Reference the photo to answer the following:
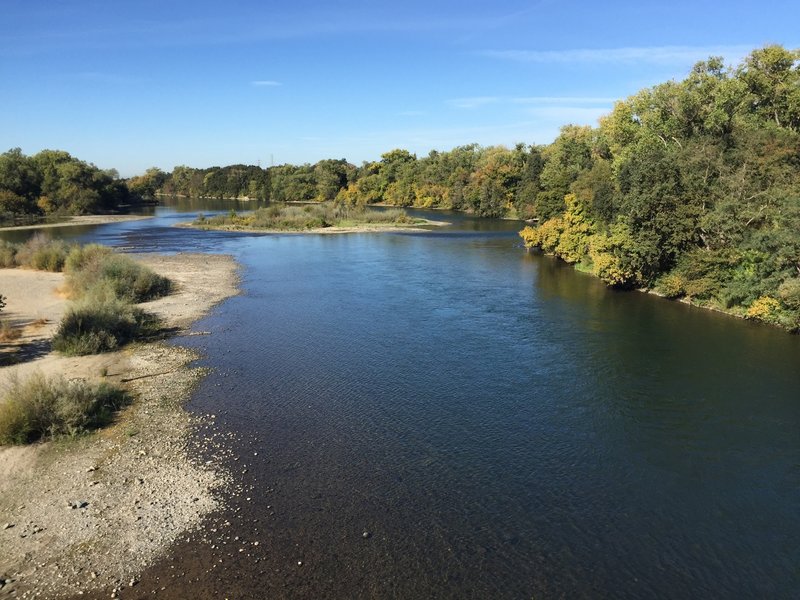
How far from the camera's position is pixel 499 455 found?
56.6 ft

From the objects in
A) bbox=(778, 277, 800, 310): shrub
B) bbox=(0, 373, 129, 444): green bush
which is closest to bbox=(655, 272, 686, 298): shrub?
bbox=(778, 277, 800, 310): shrub

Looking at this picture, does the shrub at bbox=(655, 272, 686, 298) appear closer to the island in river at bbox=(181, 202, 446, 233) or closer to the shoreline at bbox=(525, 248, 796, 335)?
the shoreline at bbox=(525, 248, 796, 335)

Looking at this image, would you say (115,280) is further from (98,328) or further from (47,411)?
(47,411)

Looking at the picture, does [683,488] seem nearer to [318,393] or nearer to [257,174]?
[318,393]

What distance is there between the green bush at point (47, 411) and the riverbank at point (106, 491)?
0.51m

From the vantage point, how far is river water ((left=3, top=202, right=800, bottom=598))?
40.7 ft

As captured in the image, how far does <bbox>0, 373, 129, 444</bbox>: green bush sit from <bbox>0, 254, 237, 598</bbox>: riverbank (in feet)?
1.69

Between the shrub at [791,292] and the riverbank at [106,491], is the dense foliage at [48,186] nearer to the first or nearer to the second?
the riverbank at [106,491]

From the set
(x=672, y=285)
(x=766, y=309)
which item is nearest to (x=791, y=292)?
(x=766, y=309)

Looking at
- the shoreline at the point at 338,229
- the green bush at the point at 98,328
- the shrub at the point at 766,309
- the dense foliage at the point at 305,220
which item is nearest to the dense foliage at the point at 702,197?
the shrub at the point at 766,309

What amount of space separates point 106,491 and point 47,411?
4.71 m

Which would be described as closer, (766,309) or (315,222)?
(766,309)

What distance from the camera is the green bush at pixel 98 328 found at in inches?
998

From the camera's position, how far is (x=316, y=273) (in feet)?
165
